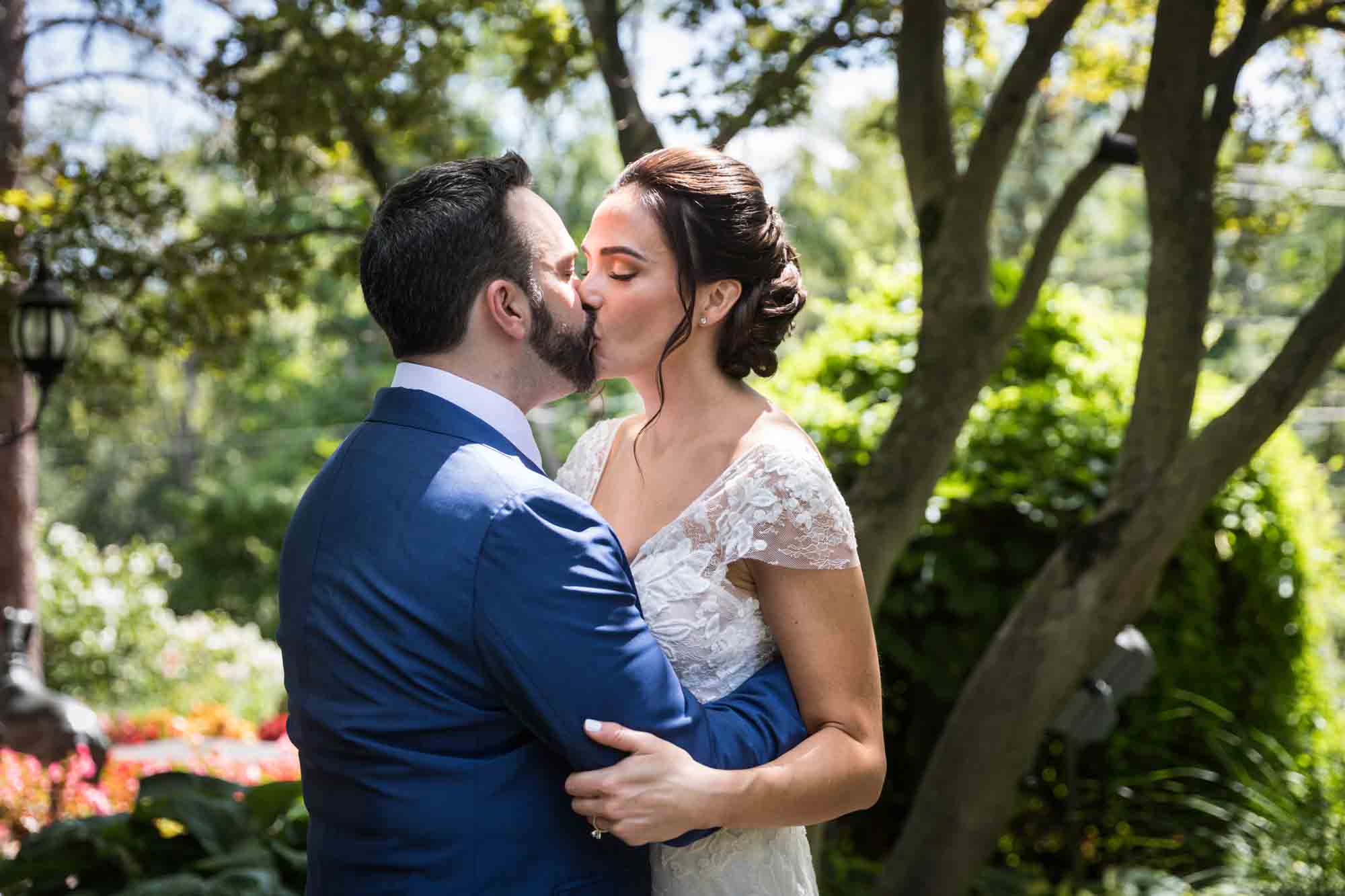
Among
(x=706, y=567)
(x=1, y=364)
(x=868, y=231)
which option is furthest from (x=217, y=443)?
(x=706, y=567)

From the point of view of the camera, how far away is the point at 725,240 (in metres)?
2.27

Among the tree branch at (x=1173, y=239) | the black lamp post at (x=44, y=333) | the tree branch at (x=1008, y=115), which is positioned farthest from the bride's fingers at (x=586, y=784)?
the black lamp post at (x=44, y=333)

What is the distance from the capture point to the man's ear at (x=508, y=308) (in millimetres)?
1908

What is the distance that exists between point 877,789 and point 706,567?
1.55 feet

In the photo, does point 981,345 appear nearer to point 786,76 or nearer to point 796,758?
point 786,76

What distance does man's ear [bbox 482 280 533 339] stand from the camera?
1908 mm

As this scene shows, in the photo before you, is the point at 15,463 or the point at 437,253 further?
the point at 15,463

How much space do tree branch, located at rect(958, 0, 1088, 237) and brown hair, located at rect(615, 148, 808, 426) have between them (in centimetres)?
185

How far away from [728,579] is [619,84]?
2.54 m

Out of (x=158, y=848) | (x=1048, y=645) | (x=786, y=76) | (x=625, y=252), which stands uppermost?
(x=786, y=76)

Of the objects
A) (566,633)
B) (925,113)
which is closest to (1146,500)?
(925,113)

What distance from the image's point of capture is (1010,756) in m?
4.16

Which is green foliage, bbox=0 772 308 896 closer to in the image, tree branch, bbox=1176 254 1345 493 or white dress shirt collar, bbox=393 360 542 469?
white dress shirt collar, bbox=393 360 542 469

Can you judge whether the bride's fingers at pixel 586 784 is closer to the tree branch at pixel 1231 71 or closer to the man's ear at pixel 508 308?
the man's ear at pixel 508 308
